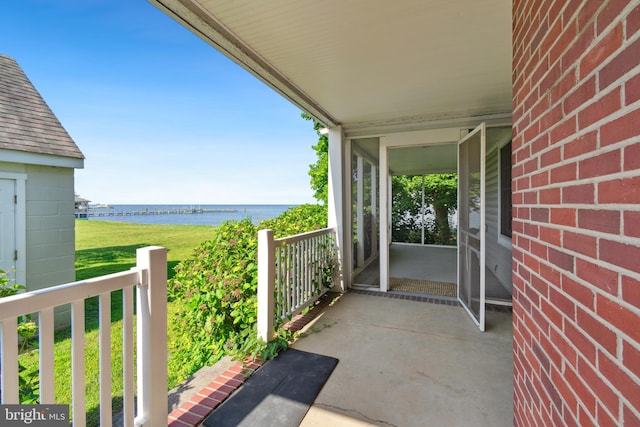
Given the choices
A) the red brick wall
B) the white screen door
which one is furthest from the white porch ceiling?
the red brick wall

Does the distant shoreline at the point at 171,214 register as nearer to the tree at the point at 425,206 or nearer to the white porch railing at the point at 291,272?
the tree at the point at 425,206

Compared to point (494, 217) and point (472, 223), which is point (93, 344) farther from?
point (494, 217)

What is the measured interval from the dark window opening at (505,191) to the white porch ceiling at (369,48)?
932mm

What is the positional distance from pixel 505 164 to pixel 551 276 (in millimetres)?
4001

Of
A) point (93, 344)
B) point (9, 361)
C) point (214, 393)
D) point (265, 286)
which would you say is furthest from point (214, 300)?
point (9, 361)

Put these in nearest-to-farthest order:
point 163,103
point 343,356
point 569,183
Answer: point 569,183 < point 343,356 < point 163,103

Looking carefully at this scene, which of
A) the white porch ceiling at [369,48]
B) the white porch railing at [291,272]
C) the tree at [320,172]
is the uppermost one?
the white porch ceiling at [369,48]

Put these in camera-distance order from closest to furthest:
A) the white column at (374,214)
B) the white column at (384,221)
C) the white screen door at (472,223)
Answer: the white screen door at (472,223), the white column at (384,221), the white column at (374,214)

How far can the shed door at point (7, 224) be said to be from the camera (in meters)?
3.27

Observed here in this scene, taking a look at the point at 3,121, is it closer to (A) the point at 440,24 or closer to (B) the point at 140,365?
(B) the point at 140,365

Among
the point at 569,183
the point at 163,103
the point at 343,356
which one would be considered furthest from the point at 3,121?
the point at 163,103

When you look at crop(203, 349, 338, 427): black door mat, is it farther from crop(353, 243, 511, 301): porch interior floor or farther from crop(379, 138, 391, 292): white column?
crop(353, 243, 511, 301): porch interior floor

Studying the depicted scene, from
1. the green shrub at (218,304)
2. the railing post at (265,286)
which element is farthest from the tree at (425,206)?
the railing post at (265,286)

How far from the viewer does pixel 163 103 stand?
11.9 m
